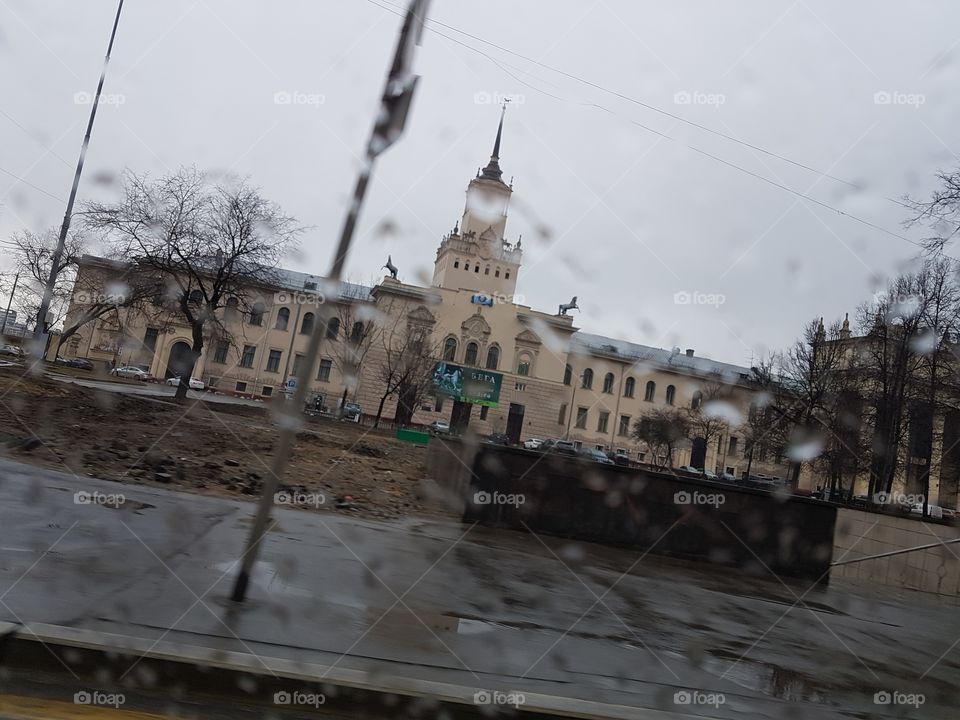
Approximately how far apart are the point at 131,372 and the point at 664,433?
39.8 metres

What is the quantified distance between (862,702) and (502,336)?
57257 millimetres

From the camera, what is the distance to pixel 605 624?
6789 mm

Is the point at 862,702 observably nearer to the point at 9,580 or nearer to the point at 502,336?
the point at 9,580

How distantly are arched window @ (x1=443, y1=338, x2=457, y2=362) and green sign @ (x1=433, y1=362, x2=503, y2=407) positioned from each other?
1.39 metres

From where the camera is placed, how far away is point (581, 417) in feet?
209

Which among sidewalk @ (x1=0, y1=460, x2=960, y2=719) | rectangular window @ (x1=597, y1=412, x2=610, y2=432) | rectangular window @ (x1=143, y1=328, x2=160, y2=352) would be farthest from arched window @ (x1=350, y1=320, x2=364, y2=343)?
sidewalk @ (x1=0, y1=460, x2=960, y2=719)

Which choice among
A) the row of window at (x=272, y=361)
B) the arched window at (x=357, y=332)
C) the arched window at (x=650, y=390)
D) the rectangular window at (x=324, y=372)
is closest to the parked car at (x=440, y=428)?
the arched window at (x=357, y=332)

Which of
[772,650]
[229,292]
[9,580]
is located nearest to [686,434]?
[229,292]

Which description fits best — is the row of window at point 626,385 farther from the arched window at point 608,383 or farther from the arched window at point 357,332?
the arched window at point 357,332

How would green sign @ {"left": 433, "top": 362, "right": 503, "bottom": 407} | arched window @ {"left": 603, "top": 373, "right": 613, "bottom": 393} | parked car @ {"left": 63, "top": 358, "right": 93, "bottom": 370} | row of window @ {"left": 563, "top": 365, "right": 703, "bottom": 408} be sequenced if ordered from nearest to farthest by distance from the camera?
parked car @ {"left": 63, "top": 358, "right": 93, "bottom": 370} < green sign @ {"left": 433, "top": 362, "right": 503, "bottom": 407} < row of window @ {"left": 563, "top": 365, "right": 703, "bottom": 408} < arched window @ {"left": 603, "top": 373, "right": 613, "bottom": 393}

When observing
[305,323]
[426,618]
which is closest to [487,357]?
[305,323]

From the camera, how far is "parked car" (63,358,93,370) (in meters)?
42.9

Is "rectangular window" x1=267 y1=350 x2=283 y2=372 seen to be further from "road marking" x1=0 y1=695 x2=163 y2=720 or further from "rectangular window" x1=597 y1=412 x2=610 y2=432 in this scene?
"road marking" x1=0 y1=695 x2=163 y2=720

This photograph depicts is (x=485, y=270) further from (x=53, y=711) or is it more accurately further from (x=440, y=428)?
(x=53, y=711)
